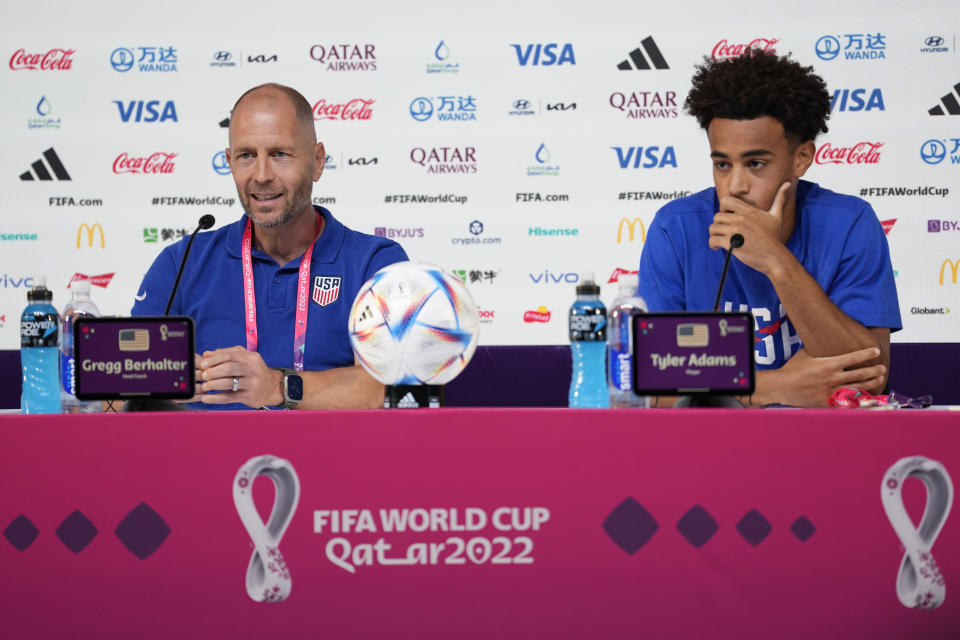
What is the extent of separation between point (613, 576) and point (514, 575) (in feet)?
0.42

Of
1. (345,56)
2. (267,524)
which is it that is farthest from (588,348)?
(345,56)

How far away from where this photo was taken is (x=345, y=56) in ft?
13.8

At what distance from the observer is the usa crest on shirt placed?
7.04 ft

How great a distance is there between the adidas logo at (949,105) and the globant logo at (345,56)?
2573 mm

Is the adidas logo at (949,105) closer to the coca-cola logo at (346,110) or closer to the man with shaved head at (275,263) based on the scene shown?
the coca-cola logo at (346,110)

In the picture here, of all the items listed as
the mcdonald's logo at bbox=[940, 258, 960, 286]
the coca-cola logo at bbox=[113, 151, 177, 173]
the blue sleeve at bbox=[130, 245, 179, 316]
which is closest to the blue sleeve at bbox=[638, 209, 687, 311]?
the blue sleeve at bbox=[130, 245, 179, 316]

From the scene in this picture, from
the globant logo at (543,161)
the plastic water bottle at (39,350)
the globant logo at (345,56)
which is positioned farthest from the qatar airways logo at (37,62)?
the plastic water bottle at (39,350)

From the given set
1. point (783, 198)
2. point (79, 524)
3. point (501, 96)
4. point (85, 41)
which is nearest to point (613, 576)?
point (79, 524)

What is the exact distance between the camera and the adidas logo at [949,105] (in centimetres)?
416

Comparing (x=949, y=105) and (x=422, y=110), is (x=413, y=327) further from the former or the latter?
(x=949, y=105)

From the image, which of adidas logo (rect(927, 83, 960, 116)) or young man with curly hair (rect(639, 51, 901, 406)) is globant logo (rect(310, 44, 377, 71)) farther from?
adidas logo (rect(927, 83, 960, 116))

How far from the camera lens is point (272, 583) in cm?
118

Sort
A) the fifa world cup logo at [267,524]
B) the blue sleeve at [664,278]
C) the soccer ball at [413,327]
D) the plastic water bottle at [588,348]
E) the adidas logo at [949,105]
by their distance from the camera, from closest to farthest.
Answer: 1. the fifa world cup logo at [267,524]
2. the soccer ball at [413,327]
3. the plastic water bottle at [588,348]
4. the blue sleeve at [664,278]
5. the adidas logo at [949,105]

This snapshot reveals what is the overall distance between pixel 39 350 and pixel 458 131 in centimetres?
278
